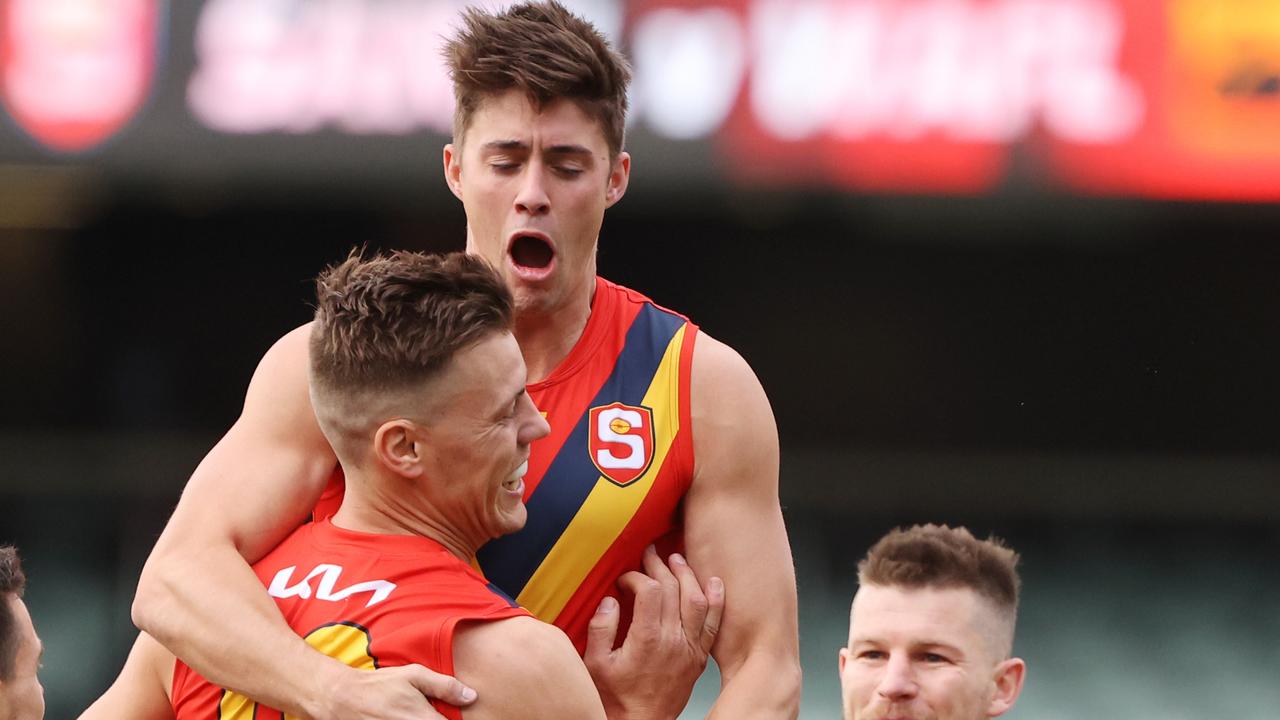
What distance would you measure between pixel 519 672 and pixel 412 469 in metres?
0.38

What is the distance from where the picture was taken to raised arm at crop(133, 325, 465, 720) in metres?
2.71

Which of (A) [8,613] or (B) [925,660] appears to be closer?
(A) [8,613]

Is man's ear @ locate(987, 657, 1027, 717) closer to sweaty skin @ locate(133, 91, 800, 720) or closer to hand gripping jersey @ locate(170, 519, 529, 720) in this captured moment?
sweaty skin @ locate(133, 91, 800, 720)

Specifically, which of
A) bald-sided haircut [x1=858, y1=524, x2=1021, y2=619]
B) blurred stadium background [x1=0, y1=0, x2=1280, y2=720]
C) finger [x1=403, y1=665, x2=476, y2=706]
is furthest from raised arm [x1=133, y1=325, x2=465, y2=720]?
blurred stadium background [x1=0, y1=0, x2=1280, y2=720]

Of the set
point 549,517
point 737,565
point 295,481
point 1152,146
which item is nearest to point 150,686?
point 295,481

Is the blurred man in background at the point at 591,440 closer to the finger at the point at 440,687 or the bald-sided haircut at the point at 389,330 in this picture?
the bald-sided haircut at the point at 389,330

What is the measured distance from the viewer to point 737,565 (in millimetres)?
3334

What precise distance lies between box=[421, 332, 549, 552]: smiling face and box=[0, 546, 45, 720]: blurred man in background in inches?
46.7

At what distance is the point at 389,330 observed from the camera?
2828 mm

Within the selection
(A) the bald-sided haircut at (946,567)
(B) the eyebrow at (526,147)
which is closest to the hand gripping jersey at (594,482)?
(B) the eyebrow at (526,147)

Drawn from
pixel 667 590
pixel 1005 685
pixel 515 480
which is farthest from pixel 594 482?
pixel 1005 685

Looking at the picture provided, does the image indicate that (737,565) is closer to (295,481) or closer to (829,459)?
(295,481)

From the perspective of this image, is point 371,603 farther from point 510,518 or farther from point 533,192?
point 533,192

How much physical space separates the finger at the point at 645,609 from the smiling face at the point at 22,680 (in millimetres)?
1229
